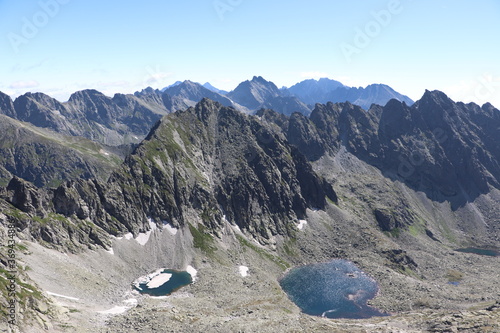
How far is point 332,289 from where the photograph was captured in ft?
513

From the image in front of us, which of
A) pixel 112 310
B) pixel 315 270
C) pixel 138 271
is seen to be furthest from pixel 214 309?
pixel 315 270

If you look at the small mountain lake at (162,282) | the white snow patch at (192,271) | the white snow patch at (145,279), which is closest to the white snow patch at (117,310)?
the small mountain lake at (162,282)

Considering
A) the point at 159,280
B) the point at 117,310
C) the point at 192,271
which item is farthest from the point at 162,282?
the point at 117,310

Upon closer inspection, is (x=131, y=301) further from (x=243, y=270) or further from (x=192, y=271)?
(x=243, y=270)

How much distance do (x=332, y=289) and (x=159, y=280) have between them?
2961 inches

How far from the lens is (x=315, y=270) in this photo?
177 metres

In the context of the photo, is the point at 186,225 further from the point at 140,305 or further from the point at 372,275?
the point at 372,275

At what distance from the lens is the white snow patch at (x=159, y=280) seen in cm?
13262

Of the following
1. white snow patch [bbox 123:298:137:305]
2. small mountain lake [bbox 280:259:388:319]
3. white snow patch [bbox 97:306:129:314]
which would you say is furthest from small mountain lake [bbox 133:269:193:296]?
small mountain lake [bbox 280:259:388:319]

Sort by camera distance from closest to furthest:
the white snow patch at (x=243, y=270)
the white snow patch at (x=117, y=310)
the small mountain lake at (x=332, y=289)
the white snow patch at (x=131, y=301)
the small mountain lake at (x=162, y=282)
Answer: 1. the white snow patch at (x=117, y=310)
2. the white snow patch at (x=131, y=301)
3. the small mountain lake at (x=162, y=282)
4. the small mountain lake at (x=332, y=289)
5. the white snow patch at (x=243, y=270)

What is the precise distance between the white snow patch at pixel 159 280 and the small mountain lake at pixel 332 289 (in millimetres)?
50938

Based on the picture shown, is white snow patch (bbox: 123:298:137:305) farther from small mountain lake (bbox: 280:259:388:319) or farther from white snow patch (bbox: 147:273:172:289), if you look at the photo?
small mountain lake (bbox: 280:259:388:319)

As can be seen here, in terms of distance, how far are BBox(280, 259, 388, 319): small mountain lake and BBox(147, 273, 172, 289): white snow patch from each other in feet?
167

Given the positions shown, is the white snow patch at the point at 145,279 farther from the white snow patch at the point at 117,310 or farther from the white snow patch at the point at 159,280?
the white snow patch at the point at 117,310
